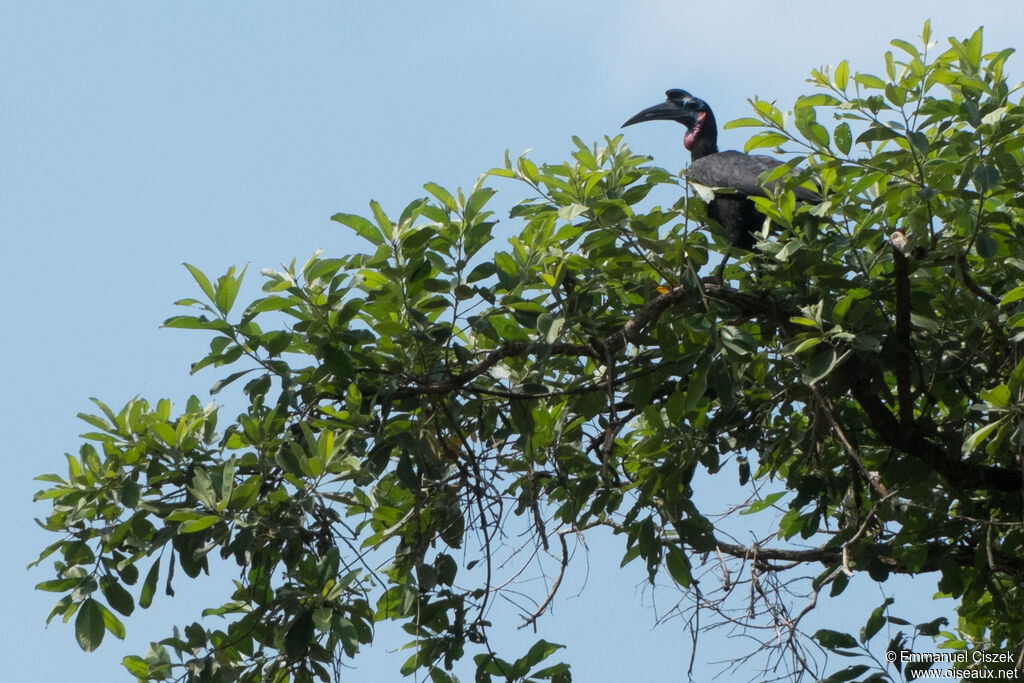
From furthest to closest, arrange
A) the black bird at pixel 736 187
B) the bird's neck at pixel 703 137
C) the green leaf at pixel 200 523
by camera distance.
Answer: the bird's neck at pixel 703 137
the black bird at pixel 736 187
the green leaf at pixel 200 523

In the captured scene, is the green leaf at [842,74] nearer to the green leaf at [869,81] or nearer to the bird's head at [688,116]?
the green leaf at [869,81]

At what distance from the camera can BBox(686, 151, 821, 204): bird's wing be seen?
4.94 m

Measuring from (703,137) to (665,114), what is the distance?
14.0 inches

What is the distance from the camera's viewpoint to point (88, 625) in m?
2.91

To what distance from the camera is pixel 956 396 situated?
143 inches

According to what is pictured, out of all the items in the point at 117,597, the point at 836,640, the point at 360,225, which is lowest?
the point at 836,640

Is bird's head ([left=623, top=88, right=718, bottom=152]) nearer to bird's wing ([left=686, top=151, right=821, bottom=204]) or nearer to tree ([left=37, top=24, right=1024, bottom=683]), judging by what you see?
bird's wing ([left=686, top=151, right=821, bottom=204])

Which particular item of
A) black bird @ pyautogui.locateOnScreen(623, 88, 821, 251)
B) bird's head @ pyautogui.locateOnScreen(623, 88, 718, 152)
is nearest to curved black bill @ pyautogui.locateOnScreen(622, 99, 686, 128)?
bird's head @ pyautogui.locateOnScreen(623, 88, 718, 152)

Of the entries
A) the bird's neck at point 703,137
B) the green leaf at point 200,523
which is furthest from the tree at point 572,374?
the bird's neck at point 703,137

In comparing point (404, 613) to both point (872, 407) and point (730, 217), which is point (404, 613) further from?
point (730, 217)

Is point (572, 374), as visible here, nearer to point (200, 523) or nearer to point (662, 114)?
point (200, 523)

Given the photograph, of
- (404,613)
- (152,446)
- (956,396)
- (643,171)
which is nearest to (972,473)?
(956,396)

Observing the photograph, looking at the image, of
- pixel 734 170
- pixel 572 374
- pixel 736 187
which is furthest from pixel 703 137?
pixel 572 374

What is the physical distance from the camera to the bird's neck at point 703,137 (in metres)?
6.51
